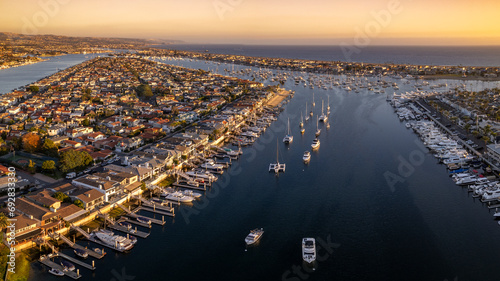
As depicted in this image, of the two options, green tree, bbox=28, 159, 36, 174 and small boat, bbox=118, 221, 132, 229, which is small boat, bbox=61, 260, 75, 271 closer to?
small boat, bbox=118, 221, 132, 229

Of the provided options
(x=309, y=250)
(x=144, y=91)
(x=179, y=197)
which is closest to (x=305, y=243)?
(x=309, y=250)

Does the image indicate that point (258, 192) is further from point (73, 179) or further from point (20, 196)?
point (20, 196)

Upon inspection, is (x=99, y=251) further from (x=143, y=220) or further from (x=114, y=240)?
(x=143, y=220)

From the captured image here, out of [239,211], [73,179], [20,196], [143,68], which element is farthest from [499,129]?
[143,68]

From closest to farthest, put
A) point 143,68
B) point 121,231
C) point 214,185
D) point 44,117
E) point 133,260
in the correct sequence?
point 133,260 < point 121,231 < point 214,185 < point 44,117 < point 143,68

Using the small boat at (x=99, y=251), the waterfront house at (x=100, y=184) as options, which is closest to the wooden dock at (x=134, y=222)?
the waterfront house at (x=100, y=184)

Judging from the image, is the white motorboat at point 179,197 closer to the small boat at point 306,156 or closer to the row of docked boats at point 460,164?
the small boat at point 306,156
